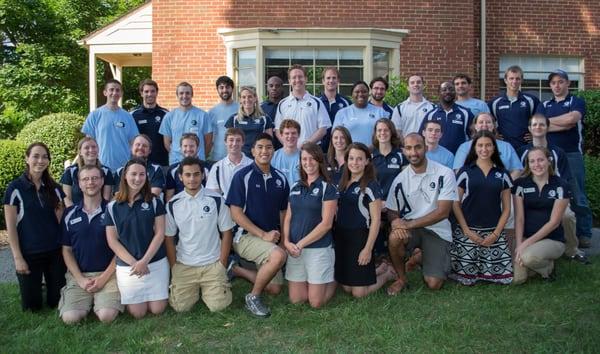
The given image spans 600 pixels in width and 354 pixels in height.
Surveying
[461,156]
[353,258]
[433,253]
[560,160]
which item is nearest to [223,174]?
[353,258]

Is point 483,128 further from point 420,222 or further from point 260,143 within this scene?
point 260,143

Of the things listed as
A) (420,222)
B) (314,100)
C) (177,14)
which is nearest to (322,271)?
(420,222)

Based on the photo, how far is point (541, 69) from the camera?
1294 cm

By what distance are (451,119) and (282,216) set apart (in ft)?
8.27

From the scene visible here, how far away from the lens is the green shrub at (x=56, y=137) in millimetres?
12008

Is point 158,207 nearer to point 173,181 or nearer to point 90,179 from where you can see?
point 90,179

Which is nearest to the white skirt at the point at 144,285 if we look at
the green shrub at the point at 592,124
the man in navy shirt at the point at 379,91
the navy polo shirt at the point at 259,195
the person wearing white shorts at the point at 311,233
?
the navy polo shirt at the point at 259,195

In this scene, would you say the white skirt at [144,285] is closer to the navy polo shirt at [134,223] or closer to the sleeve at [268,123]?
the navy polo shirt at [134,223]

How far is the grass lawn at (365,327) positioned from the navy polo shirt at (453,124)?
1944 millimetres

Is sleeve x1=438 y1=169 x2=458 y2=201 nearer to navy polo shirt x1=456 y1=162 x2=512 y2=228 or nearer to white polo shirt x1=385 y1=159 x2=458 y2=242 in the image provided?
white polo shirt x1=385 y1=159 x2=458 y2=242

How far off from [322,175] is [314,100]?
2.02 meters

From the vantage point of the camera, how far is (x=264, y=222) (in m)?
5.80

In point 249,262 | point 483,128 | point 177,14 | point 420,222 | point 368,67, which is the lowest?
point 249,262

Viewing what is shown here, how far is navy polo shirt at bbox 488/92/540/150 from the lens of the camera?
739 cm
